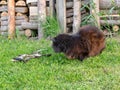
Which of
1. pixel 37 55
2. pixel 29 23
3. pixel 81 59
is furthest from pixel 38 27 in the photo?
pixel 81 59

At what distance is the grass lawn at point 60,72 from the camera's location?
4.56 m

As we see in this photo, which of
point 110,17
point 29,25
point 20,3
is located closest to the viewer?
point 110,17

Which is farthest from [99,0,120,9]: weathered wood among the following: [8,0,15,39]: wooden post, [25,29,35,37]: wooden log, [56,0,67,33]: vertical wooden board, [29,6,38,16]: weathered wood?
[8,0,15,39]: wooden post

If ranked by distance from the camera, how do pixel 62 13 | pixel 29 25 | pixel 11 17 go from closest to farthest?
1. pixel 62 13
2. pixel 29 25
3. pixel 11 17

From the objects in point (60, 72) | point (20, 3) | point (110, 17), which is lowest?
point (60, 72)

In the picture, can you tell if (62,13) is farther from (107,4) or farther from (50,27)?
(107,4)

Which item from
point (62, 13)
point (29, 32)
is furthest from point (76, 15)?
point (29, 32)

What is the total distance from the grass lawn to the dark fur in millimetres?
133

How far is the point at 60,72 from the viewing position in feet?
16.8

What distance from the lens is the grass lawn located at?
4.56m

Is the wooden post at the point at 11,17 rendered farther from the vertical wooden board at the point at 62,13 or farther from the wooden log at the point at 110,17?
the wooden log at the point at 110,17

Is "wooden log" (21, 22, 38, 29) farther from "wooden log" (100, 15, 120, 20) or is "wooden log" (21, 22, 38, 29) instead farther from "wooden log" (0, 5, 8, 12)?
"wooden log" (100, 15, 120, 20)

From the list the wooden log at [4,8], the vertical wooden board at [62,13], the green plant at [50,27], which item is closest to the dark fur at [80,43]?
the green plant at [50,27]

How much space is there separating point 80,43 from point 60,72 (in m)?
0.71
